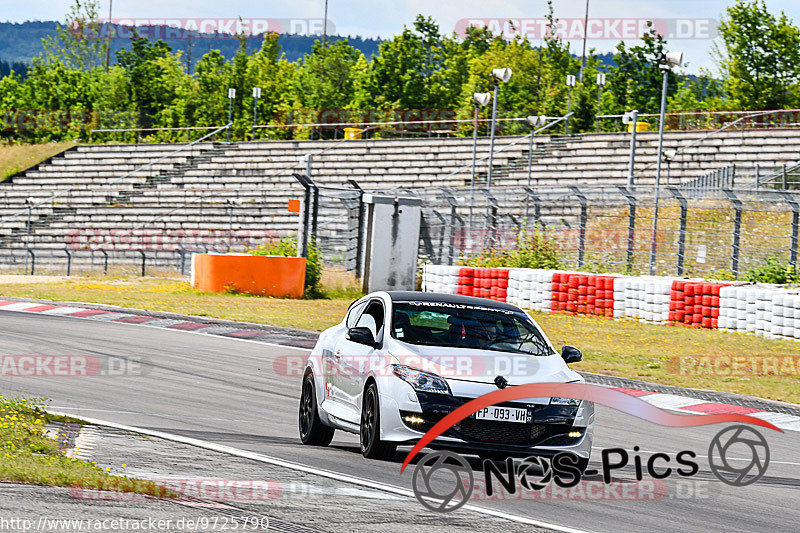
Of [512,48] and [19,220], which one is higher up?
[512,48]

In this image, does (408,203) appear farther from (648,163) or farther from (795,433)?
(795,433)

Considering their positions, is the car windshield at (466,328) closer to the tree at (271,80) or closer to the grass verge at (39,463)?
the grass verge at (39,463)

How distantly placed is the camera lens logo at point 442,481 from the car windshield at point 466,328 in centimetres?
95

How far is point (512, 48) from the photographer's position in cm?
7531

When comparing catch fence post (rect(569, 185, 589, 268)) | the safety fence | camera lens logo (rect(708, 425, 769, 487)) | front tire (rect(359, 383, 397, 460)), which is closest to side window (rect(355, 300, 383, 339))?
front tire (rect(359, 383, 397, 460))

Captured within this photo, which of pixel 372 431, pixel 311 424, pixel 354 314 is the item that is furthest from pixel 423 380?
pixel 354 314

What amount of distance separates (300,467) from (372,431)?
0.65m

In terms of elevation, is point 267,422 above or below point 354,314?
below

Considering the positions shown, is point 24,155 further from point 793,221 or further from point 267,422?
point 267,422

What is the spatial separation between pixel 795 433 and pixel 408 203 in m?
20.2

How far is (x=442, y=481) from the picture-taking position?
8195mm

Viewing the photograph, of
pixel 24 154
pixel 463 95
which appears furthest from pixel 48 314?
pixel 463 95

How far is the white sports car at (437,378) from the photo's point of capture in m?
8.61

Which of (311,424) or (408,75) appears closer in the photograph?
(311,424)
